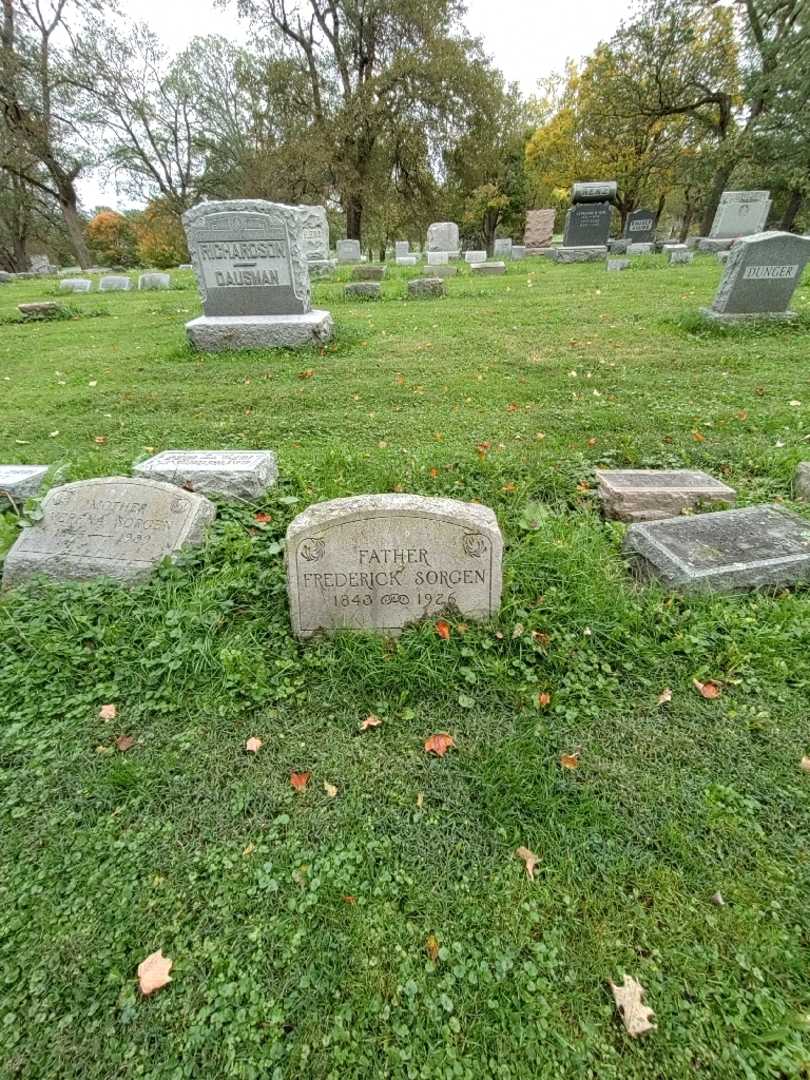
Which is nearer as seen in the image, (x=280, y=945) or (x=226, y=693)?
(x=280, y=945)

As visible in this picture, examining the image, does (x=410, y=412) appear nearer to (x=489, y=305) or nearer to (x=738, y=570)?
(x=738, y=570)

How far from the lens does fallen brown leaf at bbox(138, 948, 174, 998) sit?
1435mm

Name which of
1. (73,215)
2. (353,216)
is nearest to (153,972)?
(353,216)

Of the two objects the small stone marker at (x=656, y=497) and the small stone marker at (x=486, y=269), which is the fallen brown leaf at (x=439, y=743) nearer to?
the small stone marker at (x=656, y=497)

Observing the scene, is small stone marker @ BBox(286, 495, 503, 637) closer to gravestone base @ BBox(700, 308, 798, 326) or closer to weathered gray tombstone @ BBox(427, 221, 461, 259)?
gravestone base @ BBox(700, 308, 798, 326)

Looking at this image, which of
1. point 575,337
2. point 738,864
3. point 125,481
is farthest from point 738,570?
point 575,337

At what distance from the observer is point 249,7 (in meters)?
20.5


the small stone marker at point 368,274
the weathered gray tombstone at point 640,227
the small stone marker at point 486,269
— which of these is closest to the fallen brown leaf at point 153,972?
the small stone marker at point 368,274

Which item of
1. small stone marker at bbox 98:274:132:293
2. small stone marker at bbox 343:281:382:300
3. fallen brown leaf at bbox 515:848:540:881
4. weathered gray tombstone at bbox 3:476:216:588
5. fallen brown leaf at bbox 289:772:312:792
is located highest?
small stone marker at bbox 343:281:382:300

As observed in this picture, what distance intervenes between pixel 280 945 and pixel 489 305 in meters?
10.1

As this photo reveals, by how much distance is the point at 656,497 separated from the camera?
330 cm

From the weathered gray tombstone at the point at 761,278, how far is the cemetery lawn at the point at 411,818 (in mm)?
4741

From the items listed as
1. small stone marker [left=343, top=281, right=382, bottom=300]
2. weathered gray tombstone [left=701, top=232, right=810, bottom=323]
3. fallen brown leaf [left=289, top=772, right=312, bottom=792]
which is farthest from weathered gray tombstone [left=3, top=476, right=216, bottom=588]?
small stone marker [left=343, top=281, right=382, bottom=300]

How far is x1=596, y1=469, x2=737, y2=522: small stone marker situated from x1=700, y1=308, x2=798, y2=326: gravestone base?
5085 millimetres
